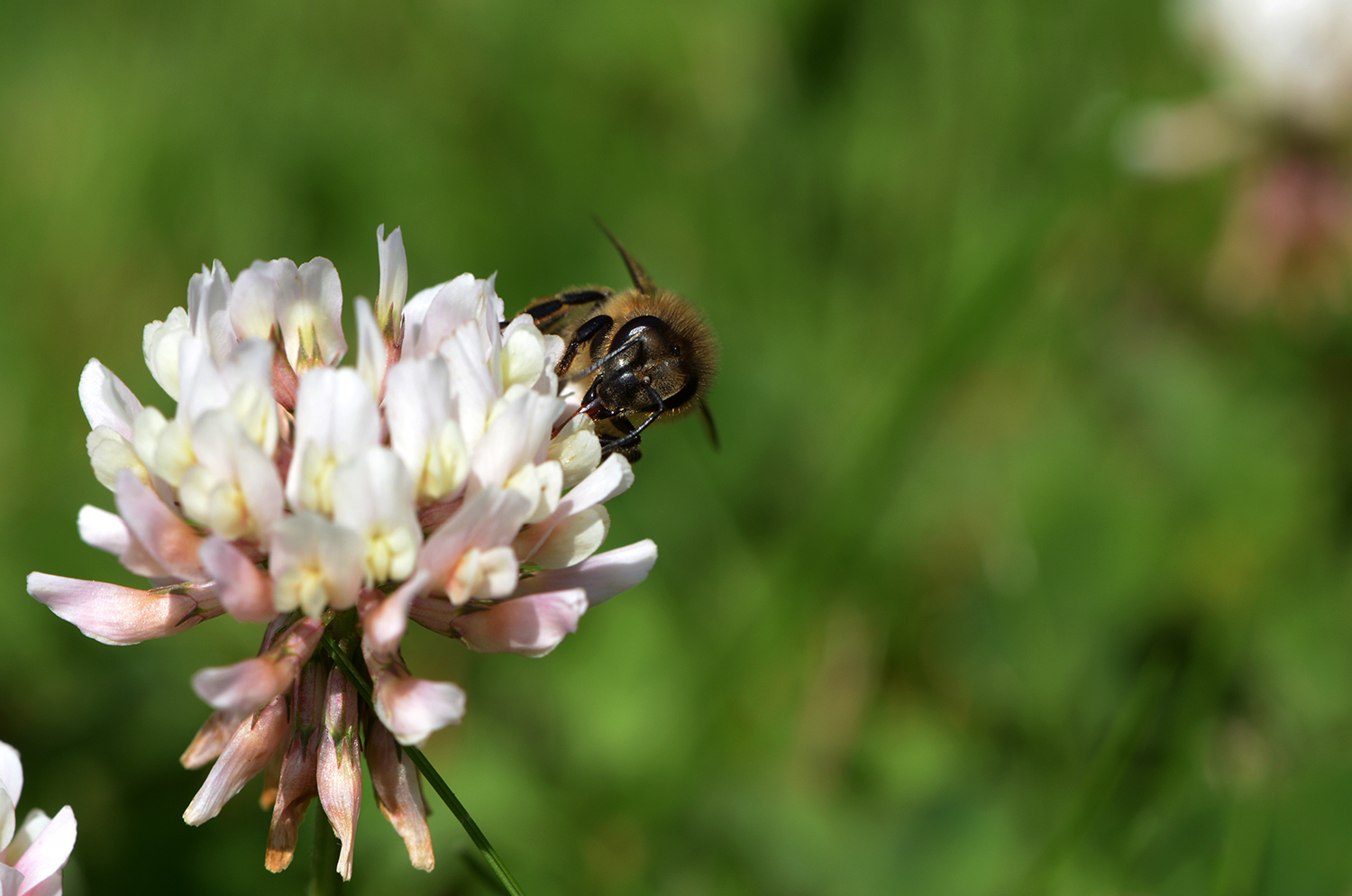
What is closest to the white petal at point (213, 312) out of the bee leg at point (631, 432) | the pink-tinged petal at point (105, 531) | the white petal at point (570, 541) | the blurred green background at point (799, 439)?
the pink-tinged petal at point (105, 531)

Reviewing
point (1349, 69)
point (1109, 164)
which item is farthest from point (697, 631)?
point (1349, 69)

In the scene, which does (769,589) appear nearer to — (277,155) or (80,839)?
(80,839)

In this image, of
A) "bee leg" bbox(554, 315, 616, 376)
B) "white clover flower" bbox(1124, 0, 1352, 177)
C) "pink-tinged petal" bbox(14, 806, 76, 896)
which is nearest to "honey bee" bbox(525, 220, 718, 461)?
"bee leg" bbox(554, 315, 616, 376)

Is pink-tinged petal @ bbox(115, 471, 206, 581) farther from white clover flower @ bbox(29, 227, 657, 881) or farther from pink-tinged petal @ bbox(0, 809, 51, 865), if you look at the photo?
pink-tinged petal @ bbox(0, 809, 51, 865)

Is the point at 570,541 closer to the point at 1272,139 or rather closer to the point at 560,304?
the point at 560,304

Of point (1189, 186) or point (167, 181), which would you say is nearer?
point (167, 181)

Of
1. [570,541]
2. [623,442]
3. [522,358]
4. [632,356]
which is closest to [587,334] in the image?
[632,356]
